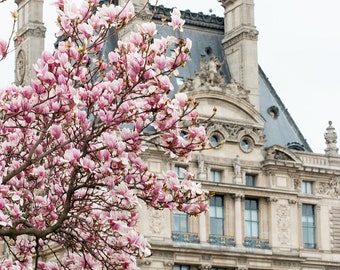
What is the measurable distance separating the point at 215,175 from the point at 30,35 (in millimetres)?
11448

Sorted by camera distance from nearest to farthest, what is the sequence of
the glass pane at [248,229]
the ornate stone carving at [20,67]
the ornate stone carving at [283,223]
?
the glass pane at [248,229] → the ornate stone carving at [283,223] → the ornate stone carving at [20,67]

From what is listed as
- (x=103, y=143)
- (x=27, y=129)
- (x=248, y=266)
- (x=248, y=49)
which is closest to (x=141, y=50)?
(x=103, y=143)

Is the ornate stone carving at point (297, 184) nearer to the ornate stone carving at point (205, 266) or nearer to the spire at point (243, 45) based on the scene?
the spire at point (243, 45)

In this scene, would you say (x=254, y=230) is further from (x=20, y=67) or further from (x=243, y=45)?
(x=20, y=67)

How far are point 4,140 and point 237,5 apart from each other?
38279mm

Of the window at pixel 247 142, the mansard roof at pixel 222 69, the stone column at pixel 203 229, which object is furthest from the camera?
the mansard roof at pixel 222 69

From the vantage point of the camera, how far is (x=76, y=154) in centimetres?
1570

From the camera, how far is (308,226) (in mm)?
53469

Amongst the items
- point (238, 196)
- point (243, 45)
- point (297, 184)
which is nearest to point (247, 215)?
point (238, 196)

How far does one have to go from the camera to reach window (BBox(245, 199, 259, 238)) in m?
51.5

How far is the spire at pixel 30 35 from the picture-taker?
53250 millimetres

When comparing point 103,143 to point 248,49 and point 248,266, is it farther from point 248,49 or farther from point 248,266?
point 248,49

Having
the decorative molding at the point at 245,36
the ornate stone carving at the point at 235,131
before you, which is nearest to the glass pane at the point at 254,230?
the ornate stone carving at the point at 235,131

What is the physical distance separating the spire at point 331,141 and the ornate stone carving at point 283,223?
4341 mm
